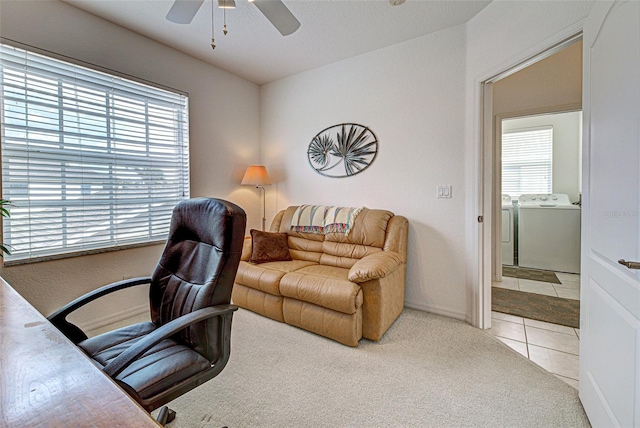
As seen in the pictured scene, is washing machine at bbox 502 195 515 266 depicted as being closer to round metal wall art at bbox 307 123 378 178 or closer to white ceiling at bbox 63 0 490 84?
round metal wall art at bbox 307 123 378 178

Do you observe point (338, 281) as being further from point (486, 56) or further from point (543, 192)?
point (543, 192)

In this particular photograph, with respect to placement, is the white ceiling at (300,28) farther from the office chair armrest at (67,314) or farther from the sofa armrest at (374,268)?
the office chair armrest at (67,314)

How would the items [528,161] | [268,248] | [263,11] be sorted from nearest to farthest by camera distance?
[263,11] < [268,248] < [528,161]

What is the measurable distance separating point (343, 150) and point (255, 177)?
1126mm

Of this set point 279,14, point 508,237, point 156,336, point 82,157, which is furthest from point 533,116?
point 82,157

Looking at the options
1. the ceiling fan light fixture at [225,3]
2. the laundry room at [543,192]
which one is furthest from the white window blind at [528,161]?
the ceiling fan light fixture at [225,3]

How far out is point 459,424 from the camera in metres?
1.43

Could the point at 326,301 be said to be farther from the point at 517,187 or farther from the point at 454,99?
the point at 517,187

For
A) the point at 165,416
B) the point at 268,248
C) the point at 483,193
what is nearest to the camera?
the point at 165,416

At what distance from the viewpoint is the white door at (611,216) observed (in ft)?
3.52

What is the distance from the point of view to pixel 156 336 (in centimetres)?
102

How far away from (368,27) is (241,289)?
2.72 meters

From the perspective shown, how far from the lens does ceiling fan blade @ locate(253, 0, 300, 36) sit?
62.0 inches

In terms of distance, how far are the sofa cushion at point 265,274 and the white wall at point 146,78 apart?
95 centimetres
